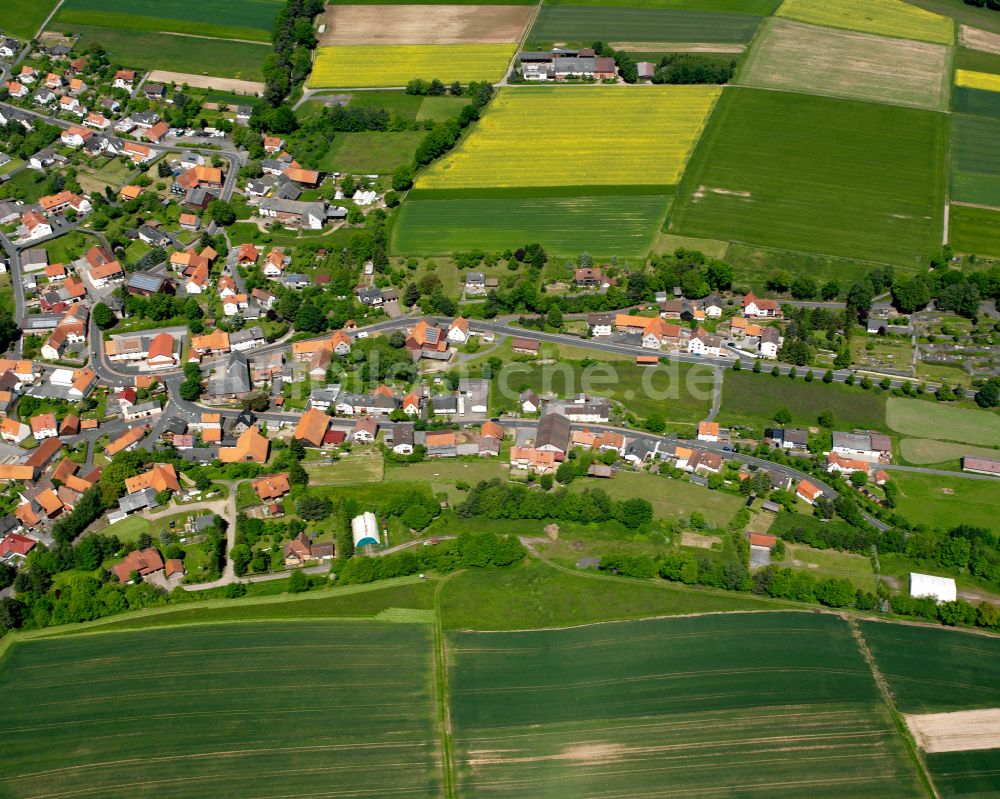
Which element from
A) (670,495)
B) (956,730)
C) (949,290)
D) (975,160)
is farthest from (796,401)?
(975,160)

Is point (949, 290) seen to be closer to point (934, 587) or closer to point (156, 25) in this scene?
point (934, 587)

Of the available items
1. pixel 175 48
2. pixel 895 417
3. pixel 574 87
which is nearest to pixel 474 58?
pixel 574 87

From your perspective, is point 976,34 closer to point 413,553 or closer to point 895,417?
point 895,417

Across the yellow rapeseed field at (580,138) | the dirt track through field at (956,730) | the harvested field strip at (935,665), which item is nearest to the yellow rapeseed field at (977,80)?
the yellow rapeseed field at (580,138)

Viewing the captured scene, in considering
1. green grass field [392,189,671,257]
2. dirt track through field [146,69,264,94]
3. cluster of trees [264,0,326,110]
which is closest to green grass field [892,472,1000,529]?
green grass field [392,189,671,257]

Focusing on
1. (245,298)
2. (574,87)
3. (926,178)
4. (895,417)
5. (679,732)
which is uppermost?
(574,87)

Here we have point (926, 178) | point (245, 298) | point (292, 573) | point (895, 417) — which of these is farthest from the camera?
point (926, 178)

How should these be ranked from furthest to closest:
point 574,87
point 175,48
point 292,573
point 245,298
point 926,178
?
1. point 175,48
2. point 574,87
3. point 926,178
4. point 245,298
5. point 292,573
